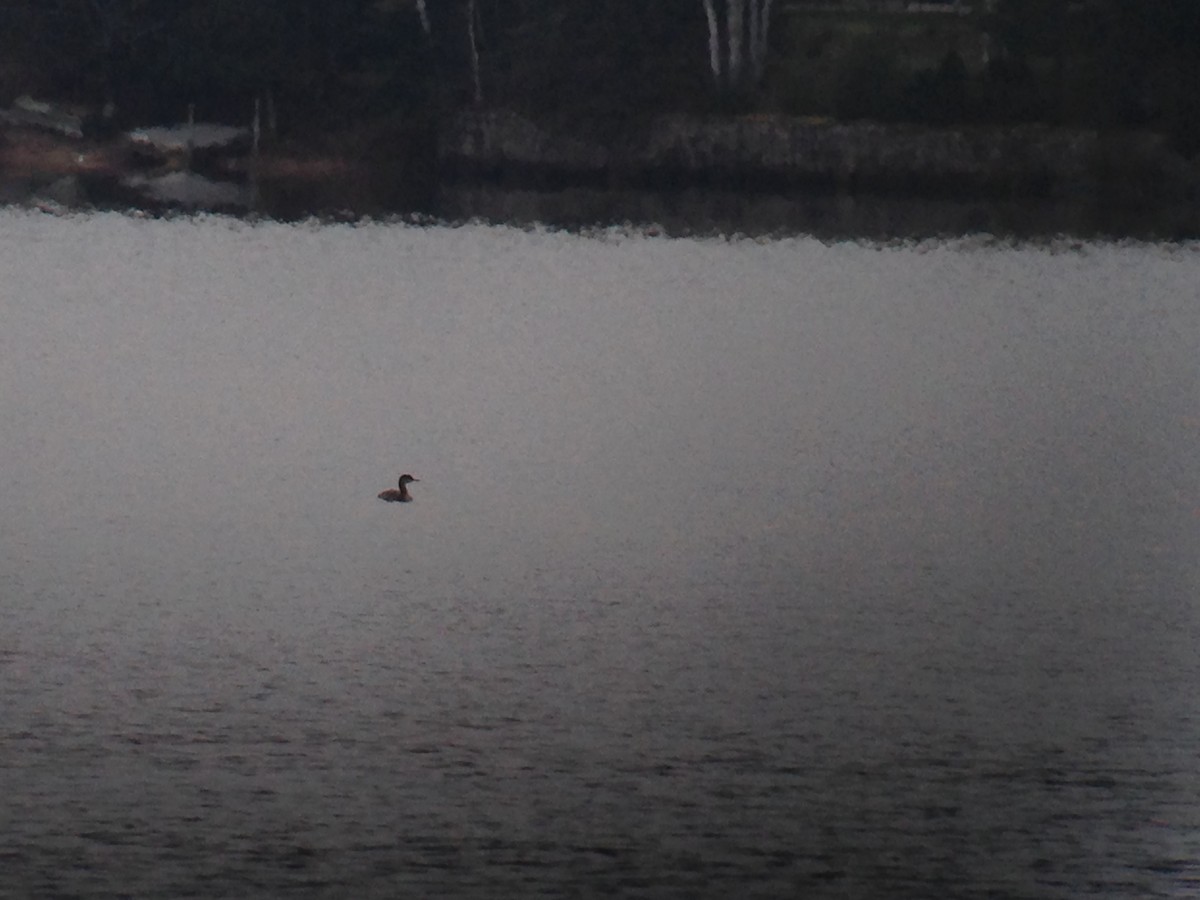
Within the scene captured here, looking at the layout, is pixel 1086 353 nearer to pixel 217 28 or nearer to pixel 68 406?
pixel 68 406

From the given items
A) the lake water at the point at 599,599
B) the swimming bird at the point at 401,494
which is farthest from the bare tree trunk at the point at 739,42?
the swimming bird at the point at 401,494

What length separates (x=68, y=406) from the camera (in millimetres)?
13953

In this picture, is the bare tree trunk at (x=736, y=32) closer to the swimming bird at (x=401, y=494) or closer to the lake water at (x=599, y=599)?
the lake water at (x=599, y=599)

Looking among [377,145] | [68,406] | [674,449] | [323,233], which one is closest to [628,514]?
[674,449]

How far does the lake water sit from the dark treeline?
526 centimetres

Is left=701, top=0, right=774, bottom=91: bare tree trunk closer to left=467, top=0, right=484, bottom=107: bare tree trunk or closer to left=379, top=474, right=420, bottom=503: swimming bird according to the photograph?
left=467, top=0, right=484, bottom=107: bare tree trunk

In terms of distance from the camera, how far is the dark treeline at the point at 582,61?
22.9m

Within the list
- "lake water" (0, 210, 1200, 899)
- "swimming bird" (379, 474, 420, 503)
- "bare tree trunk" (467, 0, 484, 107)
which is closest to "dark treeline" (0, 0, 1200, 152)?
"bare tree trunk" (467, 0, 484, 107)

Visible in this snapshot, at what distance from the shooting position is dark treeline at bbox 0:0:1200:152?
75.0ft

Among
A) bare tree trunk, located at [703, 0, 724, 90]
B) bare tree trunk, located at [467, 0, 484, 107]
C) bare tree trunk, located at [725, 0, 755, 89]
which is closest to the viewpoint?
bare tree trunk, located at [725, 0, 755, 89]

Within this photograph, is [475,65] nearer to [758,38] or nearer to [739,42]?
[739,42]

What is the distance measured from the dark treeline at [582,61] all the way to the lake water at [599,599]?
17.3 feet

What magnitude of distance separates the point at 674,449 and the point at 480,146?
41.5 feet

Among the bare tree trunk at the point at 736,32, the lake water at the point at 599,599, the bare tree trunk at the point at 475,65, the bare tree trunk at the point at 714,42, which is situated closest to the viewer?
the lake water at the point at 599,599
